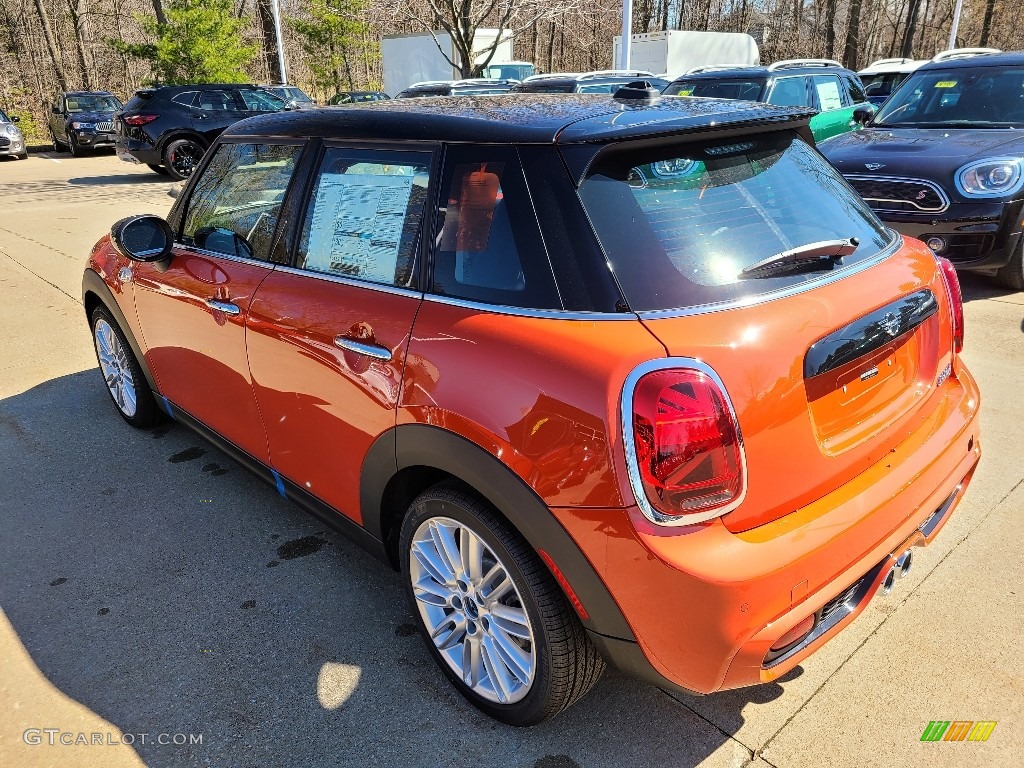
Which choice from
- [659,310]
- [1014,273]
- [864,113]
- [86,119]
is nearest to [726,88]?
[864,113]

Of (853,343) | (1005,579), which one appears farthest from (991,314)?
(853,343)

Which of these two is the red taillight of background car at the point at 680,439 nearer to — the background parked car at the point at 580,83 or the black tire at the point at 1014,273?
the black tire at the point at 1014,273

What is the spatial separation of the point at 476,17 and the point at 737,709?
17.1m

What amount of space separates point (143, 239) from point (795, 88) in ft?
30.1

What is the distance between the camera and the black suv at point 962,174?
18.6ft

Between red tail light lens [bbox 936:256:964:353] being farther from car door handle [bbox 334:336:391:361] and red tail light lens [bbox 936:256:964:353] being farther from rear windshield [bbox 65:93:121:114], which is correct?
rear windshield [bbox 65:93:121:114]

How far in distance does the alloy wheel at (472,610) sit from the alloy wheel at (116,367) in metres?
2.55

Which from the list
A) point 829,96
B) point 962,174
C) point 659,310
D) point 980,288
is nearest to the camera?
point 659,310

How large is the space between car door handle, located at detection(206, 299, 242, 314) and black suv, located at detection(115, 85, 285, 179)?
43.8 feet

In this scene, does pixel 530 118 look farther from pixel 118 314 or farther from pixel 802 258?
pixel 118 314

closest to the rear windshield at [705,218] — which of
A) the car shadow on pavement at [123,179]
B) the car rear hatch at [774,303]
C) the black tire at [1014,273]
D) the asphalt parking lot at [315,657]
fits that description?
the car rear hatch at [774,303]

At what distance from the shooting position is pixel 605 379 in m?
1.70

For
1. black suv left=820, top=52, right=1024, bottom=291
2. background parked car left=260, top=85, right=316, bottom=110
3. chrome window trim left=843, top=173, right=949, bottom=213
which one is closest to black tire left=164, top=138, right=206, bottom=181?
background parked car left=260, top=85, right=316, bottom=110

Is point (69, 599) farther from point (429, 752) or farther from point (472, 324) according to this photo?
point (472, 324)
